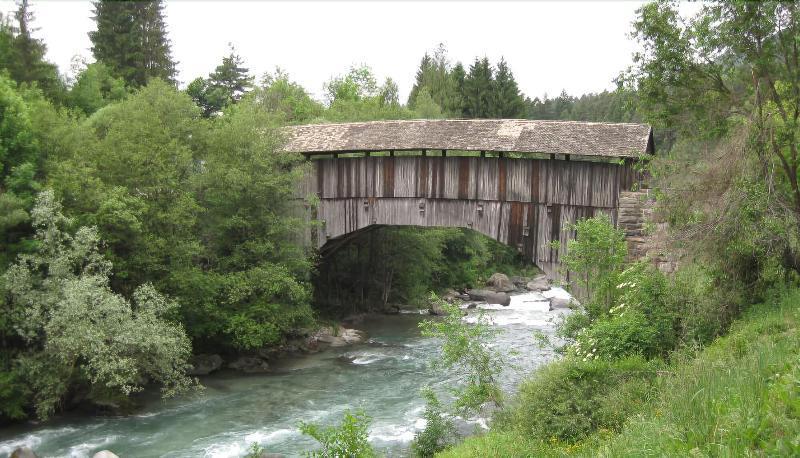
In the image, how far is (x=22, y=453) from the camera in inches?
448

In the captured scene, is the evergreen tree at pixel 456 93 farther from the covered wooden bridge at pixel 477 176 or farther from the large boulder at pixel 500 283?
the covered wooden bridge at pixel 477 176

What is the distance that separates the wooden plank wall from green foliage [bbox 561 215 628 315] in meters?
5.69

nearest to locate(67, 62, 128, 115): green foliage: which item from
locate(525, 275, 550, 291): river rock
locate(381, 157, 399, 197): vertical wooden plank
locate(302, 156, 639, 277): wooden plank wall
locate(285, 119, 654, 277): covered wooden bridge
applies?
locate(285, 119, 654, 277): covered wooden bridge

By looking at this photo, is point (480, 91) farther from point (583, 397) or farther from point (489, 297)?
point (583, 397)

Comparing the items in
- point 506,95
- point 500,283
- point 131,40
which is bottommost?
point 500,283

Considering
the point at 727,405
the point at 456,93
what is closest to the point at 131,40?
the point at 456,93

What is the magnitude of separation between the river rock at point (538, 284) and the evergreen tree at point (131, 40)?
72.5ft

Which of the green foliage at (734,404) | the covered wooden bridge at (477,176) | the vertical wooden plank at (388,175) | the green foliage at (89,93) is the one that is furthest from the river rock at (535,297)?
the green foliage at (734,404)

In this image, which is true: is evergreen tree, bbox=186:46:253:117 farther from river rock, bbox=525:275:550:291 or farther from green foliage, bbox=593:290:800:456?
green foliage, bbox=593:290:800:456

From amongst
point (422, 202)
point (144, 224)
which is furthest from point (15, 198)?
point (422, 202)

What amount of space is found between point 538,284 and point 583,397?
87.0 ft

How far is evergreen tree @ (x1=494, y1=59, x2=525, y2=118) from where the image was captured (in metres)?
41.3

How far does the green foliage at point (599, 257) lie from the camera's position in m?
10.8

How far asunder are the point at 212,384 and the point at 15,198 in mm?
6742
